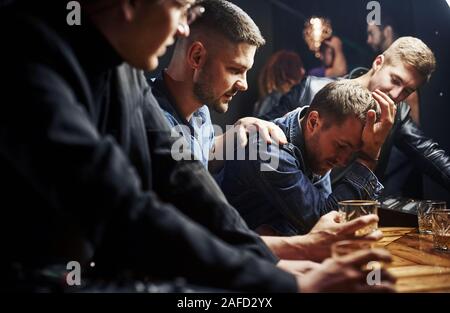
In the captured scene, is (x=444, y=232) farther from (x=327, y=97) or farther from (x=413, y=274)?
(x=327, y=97)

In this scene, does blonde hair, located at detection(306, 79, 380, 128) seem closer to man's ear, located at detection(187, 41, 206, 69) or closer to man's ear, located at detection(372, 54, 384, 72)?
man's ear, located at detection(372, 54, 384, 72)

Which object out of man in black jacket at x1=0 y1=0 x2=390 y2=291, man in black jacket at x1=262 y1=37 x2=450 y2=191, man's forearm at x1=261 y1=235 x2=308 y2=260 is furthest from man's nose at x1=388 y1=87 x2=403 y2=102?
man in black jacket at x1=0 y1=0 x2=390 y2=291

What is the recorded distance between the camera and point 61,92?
0.73m

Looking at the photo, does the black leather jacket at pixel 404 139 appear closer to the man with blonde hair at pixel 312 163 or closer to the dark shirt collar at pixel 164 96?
the man with blonde hair at pixel 312 163

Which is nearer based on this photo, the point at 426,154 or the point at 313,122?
the point at 313,122

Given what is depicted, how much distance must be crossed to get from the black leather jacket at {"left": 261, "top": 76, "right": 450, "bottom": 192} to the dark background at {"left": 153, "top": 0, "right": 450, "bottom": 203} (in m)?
0.05

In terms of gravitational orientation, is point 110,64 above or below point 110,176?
above

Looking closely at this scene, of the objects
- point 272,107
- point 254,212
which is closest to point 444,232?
point 254,212

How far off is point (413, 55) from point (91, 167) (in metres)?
1.94

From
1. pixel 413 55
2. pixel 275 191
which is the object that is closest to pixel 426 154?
pixel 413 55

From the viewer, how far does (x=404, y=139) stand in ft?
7.02

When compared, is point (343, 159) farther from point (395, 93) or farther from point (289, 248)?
point (289, 248)

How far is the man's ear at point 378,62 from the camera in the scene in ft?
6.89
